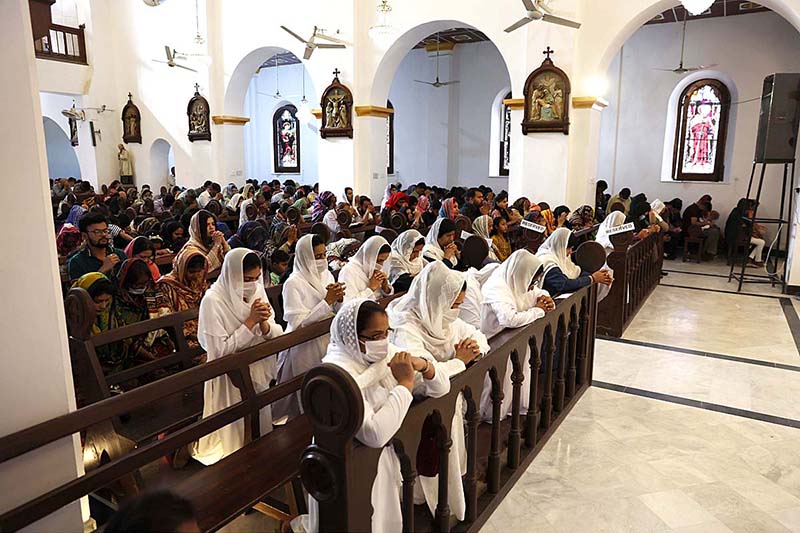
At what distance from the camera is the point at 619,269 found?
21.3ft

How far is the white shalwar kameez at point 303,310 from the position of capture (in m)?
3.89

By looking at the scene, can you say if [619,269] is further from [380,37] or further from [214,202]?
[380,37]

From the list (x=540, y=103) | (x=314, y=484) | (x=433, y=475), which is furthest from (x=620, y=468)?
(x=540, y=103)

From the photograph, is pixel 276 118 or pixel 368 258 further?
pixel 276 118

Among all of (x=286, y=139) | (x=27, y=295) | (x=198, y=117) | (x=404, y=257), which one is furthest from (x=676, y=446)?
(x=286, y=139)

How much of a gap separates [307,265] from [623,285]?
12.7ft

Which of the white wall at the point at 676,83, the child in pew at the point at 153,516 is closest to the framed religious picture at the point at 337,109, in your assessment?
the white wall at the point at 676,83

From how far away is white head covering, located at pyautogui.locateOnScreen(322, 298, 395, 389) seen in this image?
7.77ft

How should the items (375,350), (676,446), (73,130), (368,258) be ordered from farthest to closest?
1. (73,130)
2. (368,258)
3. (676,446)
4. (375,350)

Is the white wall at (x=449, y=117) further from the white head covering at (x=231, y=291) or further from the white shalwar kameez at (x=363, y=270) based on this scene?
the white head covering at (x=231, y=291)

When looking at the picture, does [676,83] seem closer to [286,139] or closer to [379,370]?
[286,139]

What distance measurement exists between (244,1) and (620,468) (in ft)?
44.1

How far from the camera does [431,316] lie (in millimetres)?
3033

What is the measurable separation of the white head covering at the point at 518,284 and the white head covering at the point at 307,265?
125cm
